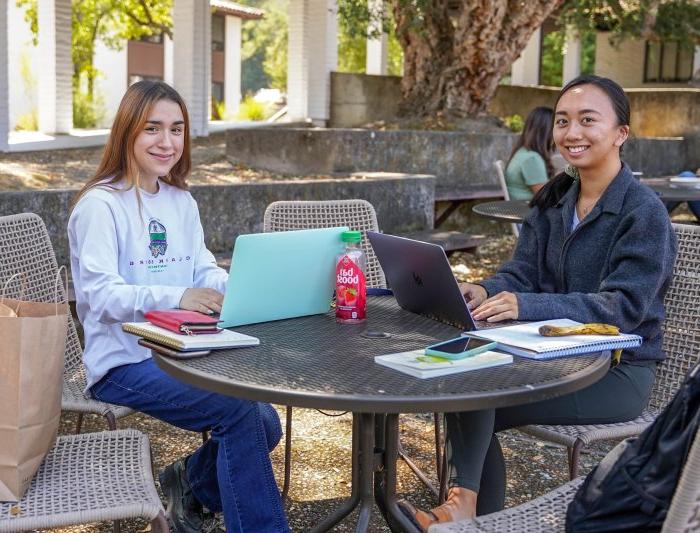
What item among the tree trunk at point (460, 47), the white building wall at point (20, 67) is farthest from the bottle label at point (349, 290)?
the white building wall at point (20, 67)

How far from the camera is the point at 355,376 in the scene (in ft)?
7.34

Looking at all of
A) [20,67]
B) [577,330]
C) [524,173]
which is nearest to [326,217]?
[577,330]

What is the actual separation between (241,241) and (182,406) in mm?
577

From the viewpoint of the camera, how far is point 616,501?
6.40ft

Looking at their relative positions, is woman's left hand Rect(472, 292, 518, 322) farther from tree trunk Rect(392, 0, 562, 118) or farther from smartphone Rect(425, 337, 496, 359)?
tree trunk Rect(392, 0, 562, 118)

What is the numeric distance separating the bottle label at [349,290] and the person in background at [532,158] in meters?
4.11

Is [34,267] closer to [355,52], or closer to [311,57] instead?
[311,57]

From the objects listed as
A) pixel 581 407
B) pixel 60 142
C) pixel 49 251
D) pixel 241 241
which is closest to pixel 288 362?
pixel 241 241

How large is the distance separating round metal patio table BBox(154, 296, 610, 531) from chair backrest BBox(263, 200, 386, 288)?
1.10 meters

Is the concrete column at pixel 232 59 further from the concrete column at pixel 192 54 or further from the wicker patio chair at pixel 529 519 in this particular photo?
the wicker patio chair at pixel 529 519

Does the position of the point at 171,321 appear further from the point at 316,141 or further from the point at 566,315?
the point at 316,141

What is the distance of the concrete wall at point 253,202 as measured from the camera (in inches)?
210

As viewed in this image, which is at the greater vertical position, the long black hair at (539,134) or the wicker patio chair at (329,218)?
the long black hair at (539,134)

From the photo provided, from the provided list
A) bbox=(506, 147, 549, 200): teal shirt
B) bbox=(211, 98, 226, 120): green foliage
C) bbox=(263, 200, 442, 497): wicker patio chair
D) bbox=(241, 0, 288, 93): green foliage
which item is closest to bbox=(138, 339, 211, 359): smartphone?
bbox=(263, 200, 442, 497): wicker patio chair
